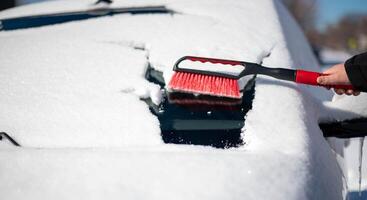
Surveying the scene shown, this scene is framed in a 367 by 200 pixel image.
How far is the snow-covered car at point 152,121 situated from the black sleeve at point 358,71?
0.38ft

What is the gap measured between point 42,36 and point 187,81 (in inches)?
35.6

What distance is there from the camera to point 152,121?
3.32 feet

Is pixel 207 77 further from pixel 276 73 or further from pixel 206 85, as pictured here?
pixel 276 73

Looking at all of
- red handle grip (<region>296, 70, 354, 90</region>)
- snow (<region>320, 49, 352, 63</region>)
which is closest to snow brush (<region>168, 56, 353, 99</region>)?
red handle grip (<region>296, 70, 354, 90</region>)

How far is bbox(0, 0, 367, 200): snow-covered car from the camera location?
804 millimetres

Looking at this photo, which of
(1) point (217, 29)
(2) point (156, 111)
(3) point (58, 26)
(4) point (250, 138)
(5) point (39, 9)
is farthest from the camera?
(5) point (39, 9)

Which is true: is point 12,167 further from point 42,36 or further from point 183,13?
point 183,13

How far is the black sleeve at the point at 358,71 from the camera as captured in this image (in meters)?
1.17

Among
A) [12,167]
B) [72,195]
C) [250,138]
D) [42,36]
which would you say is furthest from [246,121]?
[42,36]

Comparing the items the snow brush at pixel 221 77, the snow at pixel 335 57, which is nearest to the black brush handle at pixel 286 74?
the snow brush at pixel 221 77

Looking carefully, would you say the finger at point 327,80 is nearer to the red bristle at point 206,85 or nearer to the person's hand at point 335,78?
the person's hand at point 335,78

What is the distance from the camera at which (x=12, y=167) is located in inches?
34.0

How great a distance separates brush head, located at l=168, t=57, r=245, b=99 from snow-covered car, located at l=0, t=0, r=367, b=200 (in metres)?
0.05

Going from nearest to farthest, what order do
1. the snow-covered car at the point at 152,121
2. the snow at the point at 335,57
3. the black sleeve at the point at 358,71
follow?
the snow-covered car at the point at 152,121 < the black sleeve at the point at 358,71 < the snow at the point at 335,57
